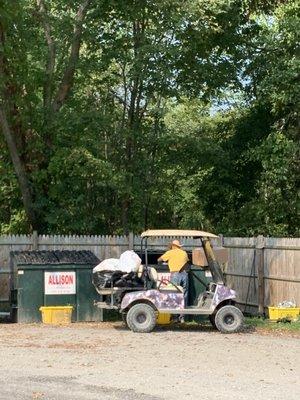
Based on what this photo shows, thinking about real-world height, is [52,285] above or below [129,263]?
below

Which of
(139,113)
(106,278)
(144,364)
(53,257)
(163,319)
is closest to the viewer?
(144,364)

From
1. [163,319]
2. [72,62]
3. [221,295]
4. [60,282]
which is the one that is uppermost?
[72,62]

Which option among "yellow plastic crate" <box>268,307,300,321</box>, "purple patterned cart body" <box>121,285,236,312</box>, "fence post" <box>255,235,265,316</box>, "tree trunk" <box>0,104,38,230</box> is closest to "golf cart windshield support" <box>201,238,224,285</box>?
"purple patterned cart body" <box>121,285,236,312</box>

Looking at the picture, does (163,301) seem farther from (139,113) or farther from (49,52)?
(139,113)

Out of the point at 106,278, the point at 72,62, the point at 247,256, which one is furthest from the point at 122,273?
the point at 72,62

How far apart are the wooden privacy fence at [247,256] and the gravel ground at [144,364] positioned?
3.31 meters

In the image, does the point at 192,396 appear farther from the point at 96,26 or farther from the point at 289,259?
the point at 96,26

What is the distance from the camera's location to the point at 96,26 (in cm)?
2398

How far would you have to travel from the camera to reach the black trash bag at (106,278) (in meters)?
16.1

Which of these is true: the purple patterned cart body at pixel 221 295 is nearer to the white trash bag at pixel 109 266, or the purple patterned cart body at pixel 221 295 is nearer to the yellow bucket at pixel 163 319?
the yellow bucket at pixel 163 319

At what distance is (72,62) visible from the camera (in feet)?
76.7

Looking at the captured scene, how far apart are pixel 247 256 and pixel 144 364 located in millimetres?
9336

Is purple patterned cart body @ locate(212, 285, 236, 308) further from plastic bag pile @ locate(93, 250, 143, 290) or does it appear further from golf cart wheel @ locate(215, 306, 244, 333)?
plastic bag pile @ locate(93, 250, 143, 290)

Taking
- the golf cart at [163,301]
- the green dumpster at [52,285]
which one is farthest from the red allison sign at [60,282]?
the golf cart at [163,301]
